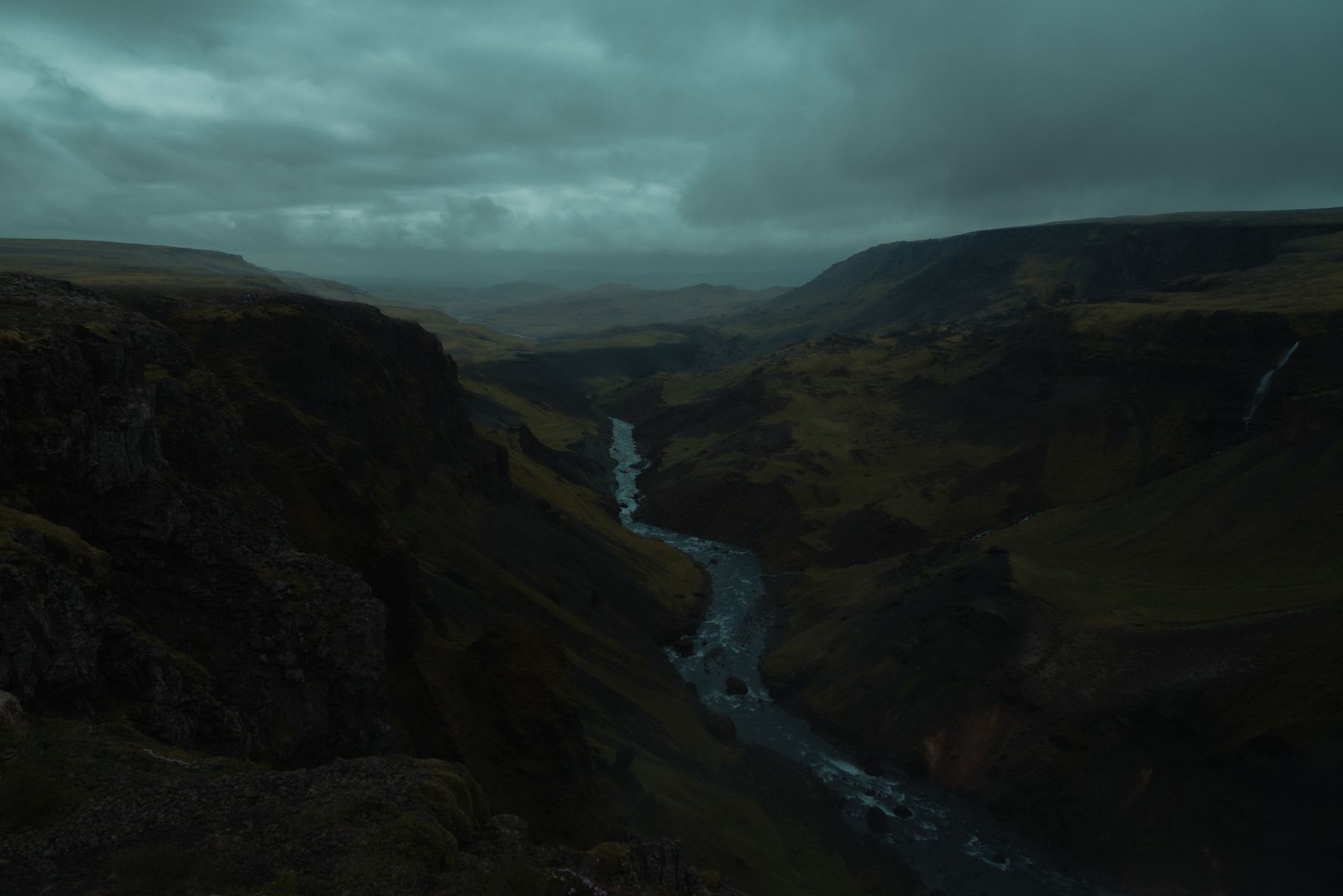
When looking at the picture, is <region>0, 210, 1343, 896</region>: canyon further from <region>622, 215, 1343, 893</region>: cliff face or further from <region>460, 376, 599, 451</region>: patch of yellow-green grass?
<region>460, 376, 599, 451</region>: patch of yellow-green grass

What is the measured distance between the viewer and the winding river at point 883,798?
43562 mm

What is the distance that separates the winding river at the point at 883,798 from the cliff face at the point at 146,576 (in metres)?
35.3

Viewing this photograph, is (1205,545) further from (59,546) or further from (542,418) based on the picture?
(542,418)

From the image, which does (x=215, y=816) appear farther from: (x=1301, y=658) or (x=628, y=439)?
(x=628, y=439)

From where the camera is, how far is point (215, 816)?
15172 millimetres

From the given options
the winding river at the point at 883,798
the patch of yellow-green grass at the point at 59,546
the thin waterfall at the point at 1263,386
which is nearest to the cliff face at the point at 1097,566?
the thin waterfall at the point at 1263,386

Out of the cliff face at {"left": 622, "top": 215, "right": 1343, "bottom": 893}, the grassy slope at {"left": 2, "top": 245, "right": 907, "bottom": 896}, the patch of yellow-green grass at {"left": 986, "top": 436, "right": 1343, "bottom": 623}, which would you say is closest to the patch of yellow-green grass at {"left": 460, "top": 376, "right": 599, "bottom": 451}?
the cliff face at {"left": 622, "top": 215, "right": 1343, "bottom": 893}

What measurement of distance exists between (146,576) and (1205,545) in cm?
6909

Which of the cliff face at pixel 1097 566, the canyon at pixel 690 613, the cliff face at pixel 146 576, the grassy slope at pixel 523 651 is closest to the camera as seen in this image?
the cliff face at pixel 146 576

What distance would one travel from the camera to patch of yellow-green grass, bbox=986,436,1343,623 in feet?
174

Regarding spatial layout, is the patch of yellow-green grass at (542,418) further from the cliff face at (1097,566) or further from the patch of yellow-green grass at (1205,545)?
the patch of yellow-green grass at (1205,545)

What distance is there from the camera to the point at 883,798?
50.2m

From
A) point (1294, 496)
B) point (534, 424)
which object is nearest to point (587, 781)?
point (1294, 496)

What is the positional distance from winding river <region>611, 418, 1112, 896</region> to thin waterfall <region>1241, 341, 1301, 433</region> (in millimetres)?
58071
